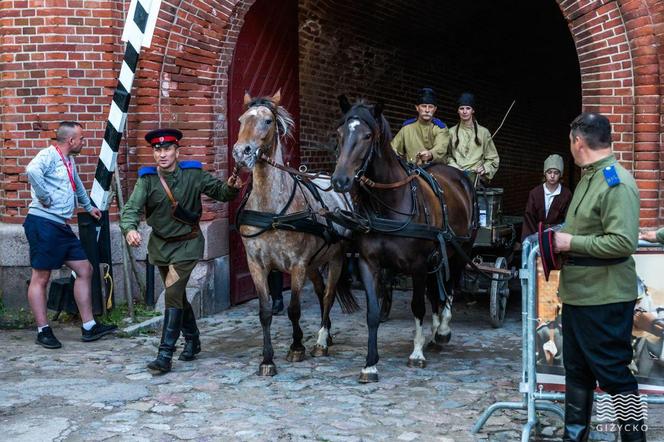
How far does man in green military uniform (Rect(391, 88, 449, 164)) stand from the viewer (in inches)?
336

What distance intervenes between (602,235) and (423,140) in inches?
186

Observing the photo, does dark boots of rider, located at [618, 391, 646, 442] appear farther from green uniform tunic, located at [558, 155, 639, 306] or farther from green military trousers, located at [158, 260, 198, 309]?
green military trousers, located at [158, 260, 198, 309]

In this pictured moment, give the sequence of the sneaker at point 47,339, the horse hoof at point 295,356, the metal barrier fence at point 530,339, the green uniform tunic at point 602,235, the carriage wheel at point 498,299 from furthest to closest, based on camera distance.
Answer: the carriage wheel at point 498,299, the sneaker at point 47,339, the horse hoof at point 295,356, the metal barrier fence at point 530,339, the green uniform tunic at point 602,235

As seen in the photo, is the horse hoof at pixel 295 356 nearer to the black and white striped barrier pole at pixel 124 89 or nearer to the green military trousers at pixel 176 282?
the green military trousers at pixel 176 282

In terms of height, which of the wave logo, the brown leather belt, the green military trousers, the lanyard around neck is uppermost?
the lanyard around neck

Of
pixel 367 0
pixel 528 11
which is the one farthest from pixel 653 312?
pixel 528 11

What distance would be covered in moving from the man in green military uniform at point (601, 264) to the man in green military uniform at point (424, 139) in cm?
429

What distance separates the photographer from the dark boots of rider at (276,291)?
9.23 meters

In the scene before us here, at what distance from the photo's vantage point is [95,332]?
7.68 metres

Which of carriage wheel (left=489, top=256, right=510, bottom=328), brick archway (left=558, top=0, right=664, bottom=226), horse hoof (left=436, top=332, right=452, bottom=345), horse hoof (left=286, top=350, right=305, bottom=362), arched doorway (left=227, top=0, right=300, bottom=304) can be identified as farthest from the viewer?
arched doorway (left=227, top=0, right=300, bottom=304)

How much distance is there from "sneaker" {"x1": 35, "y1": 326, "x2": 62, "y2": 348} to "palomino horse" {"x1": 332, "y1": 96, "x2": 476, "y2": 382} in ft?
9.48

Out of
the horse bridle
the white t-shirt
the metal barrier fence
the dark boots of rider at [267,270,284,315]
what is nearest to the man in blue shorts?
the dark boots of rider at [267,270,284,315]

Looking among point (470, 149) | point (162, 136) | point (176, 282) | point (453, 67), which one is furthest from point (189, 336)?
point (453, 67)

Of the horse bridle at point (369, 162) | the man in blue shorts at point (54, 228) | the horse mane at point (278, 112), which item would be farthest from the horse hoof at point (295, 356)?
the man in blue shorts at point (54, 228)
